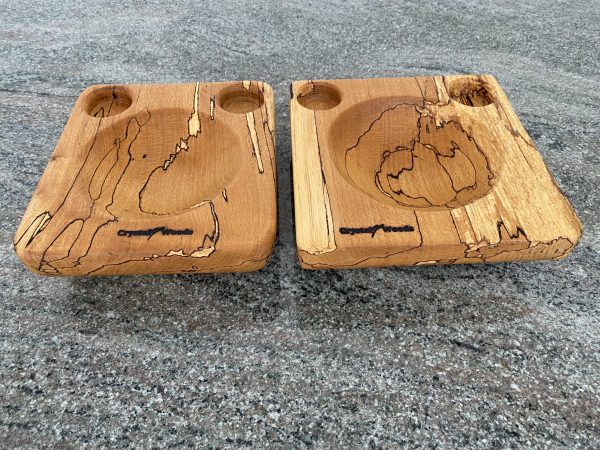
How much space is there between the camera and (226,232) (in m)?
0.58

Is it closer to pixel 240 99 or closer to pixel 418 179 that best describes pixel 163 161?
pixel 240 99

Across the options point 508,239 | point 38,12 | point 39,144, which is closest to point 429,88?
point 508,239

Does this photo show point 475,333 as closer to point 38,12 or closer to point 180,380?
point 180,380

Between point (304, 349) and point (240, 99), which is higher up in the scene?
point (240, 99)

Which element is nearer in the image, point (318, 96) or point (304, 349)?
point (304, 349)

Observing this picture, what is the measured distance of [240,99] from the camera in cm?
81

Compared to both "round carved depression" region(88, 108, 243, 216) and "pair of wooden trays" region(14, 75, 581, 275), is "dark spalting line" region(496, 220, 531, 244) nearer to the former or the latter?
"pair of wooden trays" region(14, 75, 581, 275)

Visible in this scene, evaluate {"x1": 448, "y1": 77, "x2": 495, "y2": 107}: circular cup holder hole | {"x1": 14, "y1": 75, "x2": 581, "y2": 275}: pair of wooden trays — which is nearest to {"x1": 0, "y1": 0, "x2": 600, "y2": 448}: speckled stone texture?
{"x1": 14, "y1": 75, "x2": 581, "y2": 275}: pair of wooden trays

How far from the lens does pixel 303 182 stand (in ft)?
2.09

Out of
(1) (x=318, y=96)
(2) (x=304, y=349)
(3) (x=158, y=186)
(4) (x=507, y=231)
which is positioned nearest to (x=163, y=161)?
(3) (x=158, y=186)

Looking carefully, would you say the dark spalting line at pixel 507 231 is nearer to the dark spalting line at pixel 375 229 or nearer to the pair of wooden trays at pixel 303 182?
the pair of wooden trays at pixel 303 182

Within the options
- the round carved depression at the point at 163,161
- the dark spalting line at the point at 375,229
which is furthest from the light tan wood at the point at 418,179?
the round carved depression at the point at 163,161

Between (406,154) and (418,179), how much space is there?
46 millimetres

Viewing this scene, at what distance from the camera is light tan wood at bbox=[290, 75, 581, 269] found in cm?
58
